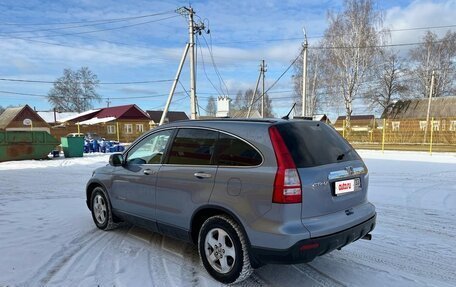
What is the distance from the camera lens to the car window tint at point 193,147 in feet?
12.2

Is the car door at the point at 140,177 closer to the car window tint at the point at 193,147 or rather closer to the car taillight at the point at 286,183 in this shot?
the car window tint at the point at 193,147

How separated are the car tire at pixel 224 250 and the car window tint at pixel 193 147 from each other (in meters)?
0.67

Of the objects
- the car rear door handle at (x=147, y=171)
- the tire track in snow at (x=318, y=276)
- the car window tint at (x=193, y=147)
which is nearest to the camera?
the tire track in snow at (x=318, y=276)

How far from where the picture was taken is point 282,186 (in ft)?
9.93

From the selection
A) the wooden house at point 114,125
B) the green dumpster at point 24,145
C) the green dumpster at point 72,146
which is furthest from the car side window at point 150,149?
the wooden house at point 114,125

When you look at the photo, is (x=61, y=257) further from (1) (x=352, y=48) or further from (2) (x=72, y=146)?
(1) (x=352, y=48)

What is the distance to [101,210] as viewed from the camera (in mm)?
5242

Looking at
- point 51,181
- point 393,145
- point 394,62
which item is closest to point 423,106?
point 394,62

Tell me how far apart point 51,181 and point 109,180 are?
6.17 metres

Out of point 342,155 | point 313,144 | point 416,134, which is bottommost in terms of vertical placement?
→ point 416,134

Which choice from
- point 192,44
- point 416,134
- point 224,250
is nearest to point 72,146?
point 192,44

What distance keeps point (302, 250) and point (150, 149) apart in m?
2.45

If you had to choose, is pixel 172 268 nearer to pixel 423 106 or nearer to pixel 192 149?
pixel 192 149

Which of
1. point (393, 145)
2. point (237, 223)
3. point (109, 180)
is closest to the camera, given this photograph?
point (237, 223)
